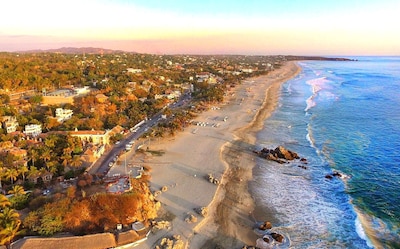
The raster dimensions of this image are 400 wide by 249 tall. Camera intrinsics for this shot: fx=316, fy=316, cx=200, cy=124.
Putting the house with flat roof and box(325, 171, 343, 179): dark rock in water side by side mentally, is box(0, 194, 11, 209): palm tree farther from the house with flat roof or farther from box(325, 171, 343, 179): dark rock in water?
box(325, 171, 343, 179): dark rock in water

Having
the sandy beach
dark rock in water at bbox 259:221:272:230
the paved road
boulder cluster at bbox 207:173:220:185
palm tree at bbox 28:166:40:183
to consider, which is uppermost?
palm tree at bbox 28:166:40:183

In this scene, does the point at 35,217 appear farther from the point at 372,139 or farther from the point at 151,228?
the point at 372,139

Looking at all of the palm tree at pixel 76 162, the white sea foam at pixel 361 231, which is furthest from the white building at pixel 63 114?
the white sea foam at pixel 361 231

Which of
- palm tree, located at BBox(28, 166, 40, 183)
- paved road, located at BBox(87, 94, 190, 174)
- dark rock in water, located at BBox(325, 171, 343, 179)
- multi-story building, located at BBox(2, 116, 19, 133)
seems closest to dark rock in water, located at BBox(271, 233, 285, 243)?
dark rock in water, located at BBox(325, 171, 343, 179)

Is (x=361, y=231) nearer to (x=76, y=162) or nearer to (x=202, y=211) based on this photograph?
(x=202, y=211)

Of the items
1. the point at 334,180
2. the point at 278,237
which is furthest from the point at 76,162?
the point at 334,180

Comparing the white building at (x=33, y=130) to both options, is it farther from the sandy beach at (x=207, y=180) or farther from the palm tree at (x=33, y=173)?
the sandy beach at (x=207, y=180)
